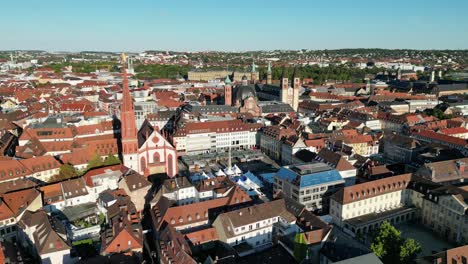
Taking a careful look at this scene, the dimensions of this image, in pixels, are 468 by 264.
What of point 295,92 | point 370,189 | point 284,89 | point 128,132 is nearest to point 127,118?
point 128,132

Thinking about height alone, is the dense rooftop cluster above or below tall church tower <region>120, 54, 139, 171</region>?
below

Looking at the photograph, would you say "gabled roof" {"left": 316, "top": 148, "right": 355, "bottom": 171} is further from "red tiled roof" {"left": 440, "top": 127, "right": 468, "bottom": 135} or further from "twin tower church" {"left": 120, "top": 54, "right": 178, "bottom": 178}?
"red tiled roof" {"left": 440, "top": 127, "right": 468, "bottom": 135}

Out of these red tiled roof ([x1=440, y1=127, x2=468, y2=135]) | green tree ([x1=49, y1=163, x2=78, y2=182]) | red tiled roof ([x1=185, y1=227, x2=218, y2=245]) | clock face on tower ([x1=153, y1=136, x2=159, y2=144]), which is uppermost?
clock face on tower ([x1=153, y1=136, x2=159, y2=144])

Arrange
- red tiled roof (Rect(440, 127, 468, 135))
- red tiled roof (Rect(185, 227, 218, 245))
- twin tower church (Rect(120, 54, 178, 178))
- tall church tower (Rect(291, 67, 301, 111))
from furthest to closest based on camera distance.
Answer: tall church tower (Rect(291, 67, 301, 111))
red tiled roof (Rect(440, 127, 468, 135))
twin tower church (Rect(120, 54, 178, 178))
red tiled roof (Rect(185, 227, 218, 245))

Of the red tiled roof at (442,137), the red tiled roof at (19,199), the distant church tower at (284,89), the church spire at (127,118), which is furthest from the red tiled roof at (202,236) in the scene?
the distant church tower at (284,89)

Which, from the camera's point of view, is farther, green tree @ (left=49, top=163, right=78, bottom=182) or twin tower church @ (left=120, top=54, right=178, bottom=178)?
twin tower church @ (left=120, top=54, right=178, bottom=178)

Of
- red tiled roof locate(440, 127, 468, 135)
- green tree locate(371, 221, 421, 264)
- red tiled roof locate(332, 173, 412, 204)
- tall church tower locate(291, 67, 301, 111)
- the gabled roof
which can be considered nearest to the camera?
green tree locate(371, 221, 421, 264)

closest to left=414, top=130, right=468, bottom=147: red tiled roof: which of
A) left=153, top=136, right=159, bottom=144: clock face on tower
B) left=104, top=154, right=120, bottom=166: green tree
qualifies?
left=153, top=136, right=159, bottom=144: clock face on tower
